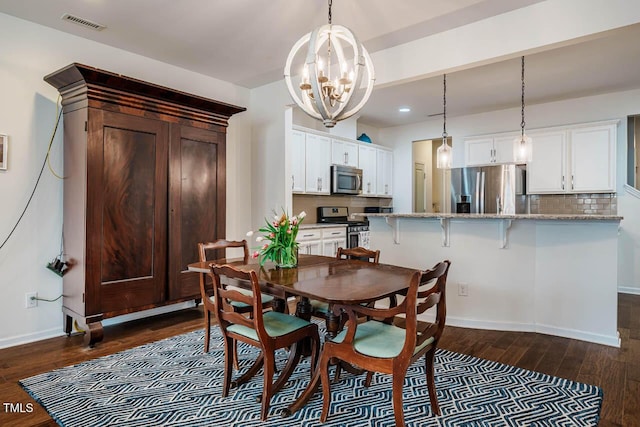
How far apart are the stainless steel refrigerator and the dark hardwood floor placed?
85.5 inches

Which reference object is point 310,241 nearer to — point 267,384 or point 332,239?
point 332,239

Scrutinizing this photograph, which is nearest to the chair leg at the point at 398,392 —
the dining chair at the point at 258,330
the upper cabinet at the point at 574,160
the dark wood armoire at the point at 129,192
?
the dining chair at the point at 258,330

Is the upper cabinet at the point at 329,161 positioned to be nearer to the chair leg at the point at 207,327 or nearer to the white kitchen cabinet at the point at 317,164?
the white kitchen cabinet at the point at 317,164

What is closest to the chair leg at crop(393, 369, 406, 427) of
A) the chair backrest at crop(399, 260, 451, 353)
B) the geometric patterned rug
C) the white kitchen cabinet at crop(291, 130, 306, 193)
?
the chair backrest at crop(399, 260, 451, 353)

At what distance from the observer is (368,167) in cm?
658

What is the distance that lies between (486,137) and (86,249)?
5.51 m

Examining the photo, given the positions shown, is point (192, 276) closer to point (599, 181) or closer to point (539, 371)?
point (539, 371)

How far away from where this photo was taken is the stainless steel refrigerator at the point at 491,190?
5613 mm

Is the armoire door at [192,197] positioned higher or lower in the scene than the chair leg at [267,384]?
higher

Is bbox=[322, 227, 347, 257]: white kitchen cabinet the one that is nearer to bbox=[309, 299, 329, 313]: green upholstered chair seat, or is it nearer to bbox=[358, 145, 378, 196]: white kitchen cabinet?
bbox=[358, 145, 378, 196]: white kitchen cabinet

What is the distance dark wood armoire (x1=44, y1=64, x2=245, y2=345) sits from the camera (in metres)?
3.01

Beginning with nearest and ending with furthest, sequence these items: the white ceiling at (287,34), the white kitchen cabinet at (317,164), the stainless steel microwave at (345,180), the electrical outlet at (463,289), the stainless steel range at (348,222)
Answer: the white ceiling at (287,34) < the electrical outlet at (463,289) < the white kitchen cabinet at (317,164) < the stainless steel microwave at (345,180) < the stainless steel range at (348,222)

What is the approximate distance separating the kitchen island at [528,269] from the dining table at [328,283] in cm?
148

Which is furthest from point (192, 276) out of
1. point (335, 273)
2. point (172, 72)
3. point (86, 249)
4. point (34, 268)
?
point (172, 72)
